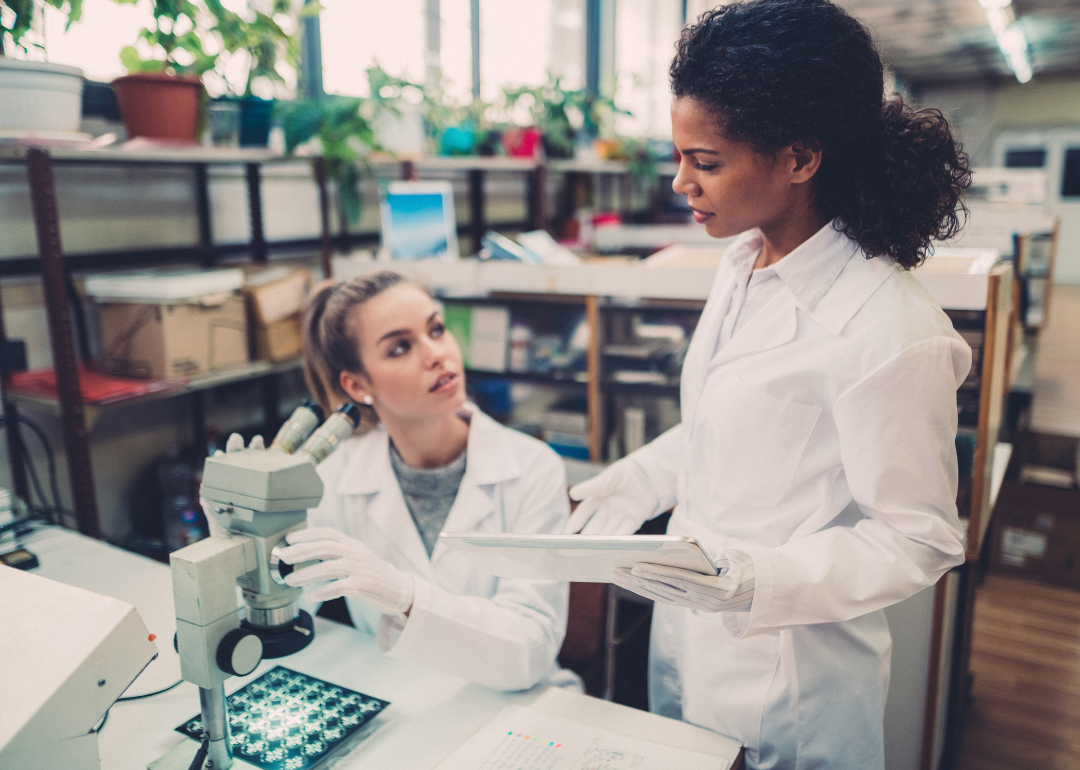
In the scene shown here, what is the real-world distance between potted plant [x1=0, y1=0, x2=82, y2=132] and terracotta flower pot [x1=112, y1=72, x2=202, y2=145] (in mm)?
165

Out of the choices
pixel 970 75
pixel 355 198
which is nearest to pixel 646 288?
pixel 355 198

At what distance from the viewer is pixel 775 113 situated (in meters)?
0.94

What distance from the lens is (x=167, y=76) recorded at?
202 cm

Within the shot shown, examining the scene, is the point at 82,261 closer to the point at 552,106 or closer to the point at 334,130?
the point at 334,130

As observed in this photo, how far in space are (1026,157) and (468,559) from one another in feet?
39.1

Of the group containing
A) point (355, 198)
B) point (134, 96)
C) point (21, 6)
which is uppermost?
point (21, 6)

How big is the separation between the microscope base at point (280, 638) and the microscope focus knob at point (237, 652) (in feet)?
0.10

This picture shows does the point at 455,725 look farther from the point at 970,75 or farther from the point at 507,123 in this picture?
the point at 970,75

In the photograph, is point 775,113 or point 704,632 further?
point 704,632

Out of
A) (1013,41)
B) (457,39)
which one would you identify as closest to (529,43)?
(457,39)

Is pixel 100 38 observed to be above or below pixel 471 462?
above

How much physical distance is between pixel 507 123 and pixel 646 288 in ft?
6.42

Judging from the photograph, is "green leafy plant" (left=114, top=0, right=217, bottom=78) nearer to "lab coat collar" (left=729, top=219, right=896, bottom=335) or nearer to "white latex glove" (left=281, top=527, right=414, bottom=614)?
"white latex glove" (left=281, top=527, right=414, bottom=614)

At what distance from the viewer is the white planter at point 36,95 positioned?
5.62 ft
